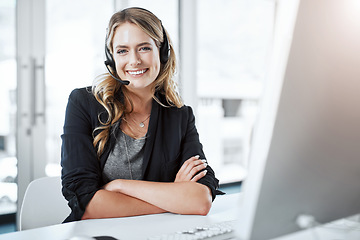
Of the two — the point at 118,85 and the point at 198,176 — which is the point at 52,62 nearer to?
the point at 118,85

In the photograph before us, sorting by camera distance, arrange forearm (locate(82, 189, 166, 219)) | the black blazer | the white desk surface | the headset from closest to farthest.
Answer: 1. the white desk surface
2. forearm (locate(82, 189, 166, 219))
3. the black blazer
4. the headset

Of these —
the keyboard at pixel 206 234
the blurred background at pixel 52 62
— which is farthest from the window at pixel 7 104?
the keyboard at pixel 206 234

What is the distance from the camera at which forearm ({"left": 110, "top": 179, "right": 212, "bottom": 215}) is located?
1.09 m

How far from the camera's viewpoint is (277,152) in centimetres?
44

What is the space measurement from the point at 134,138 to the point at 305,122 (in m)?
1.05

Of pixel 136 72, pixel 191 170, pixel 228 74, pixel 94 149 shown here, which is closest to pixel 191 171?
pixel 191 170

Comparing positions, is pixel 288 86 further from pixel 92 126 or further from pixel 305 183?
pixel 92 126

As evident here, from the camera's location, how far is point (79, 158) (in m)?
1.26

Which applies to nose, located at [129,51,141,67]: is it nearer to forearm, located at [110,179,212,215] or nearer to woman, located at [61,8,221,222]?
woman, located at [61,8,221,222]

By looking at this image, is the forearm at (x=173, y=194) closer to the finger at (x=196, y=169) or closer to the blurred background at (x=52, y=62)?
the finger at (x=196, y=169)

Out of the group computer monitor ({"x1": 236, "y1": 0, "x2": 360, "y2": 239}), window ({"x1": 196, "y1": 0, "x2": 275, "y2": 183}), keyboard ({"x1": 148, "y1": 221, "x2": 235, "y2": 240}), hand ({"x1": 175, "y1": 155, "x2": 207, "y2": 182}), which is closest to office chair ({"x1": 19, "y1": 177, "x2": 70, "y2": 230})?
hand ({"x1": 175, "y1": 155, "x2": 207, "y2": 182})

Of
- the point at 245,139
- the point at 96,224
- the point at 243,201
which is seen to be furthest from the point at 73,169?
the point at 245,139

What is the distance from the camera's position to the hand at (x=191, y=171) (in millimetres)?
1274

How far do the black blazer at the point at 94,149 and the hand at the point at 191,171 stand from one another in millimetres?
23
